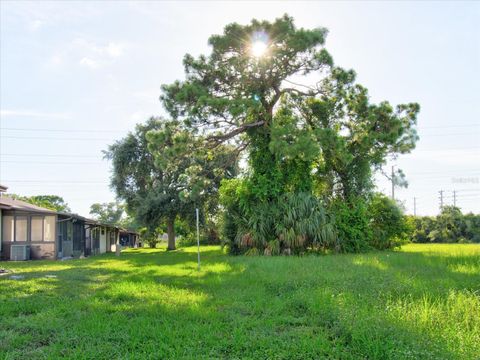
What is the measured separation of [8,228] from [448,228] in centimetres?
3670

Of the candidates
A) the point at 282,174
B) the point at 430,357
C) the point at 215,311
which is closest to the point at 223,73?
the point at 282,174

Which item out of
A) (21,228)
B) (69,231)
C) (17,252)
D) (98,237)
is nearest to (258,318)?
(17,252)

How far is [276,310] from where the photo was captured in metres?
6.64

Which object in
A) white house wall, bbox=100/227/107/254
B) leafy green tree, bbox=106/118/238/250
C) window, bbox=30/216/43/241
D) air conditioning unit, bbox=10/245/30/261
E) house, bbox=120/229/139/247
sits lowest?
Result: house, bbox=120/229/139/247

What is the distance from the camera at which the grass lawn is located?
15.6ft

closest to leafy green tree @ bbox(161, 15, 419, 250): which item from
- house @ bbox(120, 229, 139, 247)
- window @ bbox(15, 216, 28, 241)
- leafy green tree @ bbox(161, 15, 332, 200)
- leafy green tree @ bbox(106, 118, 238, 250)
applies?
leafy green tree @ bbox(161, 15, 332, 200)

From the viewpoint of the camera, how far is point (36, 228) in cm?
2327

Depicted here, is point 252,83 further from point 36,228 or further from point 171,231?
point 171,231

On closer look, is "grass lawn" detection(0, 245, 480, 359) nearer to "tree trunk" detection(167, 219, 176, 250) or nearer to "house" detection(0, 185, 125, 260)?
"house" detection(0, 185, 125, 260)

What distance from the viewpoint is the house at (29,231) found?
22547 millimetres

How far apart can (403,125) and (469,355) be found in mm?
17462

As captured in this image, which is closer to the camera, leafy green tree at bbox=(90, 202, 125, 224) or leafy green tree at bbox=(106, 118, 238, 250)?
leafy green tree at bbox=(106, 118, 238, 250)

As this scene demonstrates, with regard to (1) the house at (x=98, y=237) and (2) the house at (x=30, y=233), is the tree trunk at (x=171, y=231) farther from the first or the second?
(2) the house at (x=30, y=233)

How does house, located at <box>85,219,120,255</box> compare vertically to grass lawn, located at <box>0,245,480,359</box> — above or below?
below
